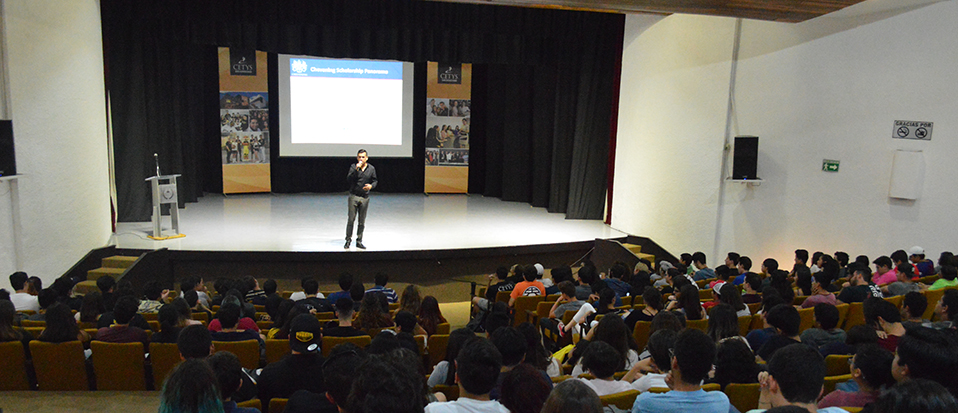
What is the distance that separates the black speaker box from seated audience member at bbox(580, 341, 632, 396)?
6594 millimetres

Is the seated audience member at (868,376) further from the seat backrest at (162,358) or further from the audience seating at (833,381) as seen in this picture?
the seat backrest at (162,358)

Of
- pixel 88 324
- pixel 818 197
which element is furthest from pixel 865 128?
pixel 88 324

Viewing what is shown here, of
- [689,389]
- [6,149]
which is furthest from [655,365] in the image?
[6,149]

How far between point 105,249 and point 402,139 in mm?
6340

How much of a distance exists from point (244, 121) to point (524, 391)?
12.5 meters

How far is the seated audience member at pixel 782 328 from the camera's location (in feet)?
12.6

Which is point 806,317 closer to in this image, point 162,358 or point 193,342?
point 193,342

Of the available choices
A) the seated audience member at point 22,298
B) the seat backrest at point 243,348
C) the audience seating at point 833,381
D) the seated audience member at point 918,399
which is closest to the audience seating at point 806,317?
the audience seating at point 833,381

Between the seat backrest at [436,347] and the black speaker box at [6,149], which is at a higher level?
the black speaker box at [6,149]

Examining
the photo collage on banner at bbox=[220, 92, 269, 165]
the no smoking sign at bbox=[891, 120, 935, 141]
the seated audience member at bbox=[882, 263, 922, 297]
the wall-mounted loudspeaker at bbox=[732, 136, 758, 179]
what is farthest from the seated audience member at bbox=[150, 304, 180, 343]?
the photo collage on banner at bbox=[220, 92, 269, 165]

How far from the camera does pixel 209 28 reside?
10.7 meters

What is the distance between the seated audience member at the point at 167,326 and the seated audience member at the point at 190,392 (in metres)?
2.26

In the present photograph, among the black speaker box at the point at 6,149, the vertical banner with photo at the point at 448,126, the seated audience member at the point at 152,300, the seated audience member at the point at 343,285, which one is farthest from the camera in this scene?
the vertical banner with photo at the point at 448,126

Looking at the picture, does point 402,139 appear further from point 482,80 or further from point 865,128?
point 865,128
